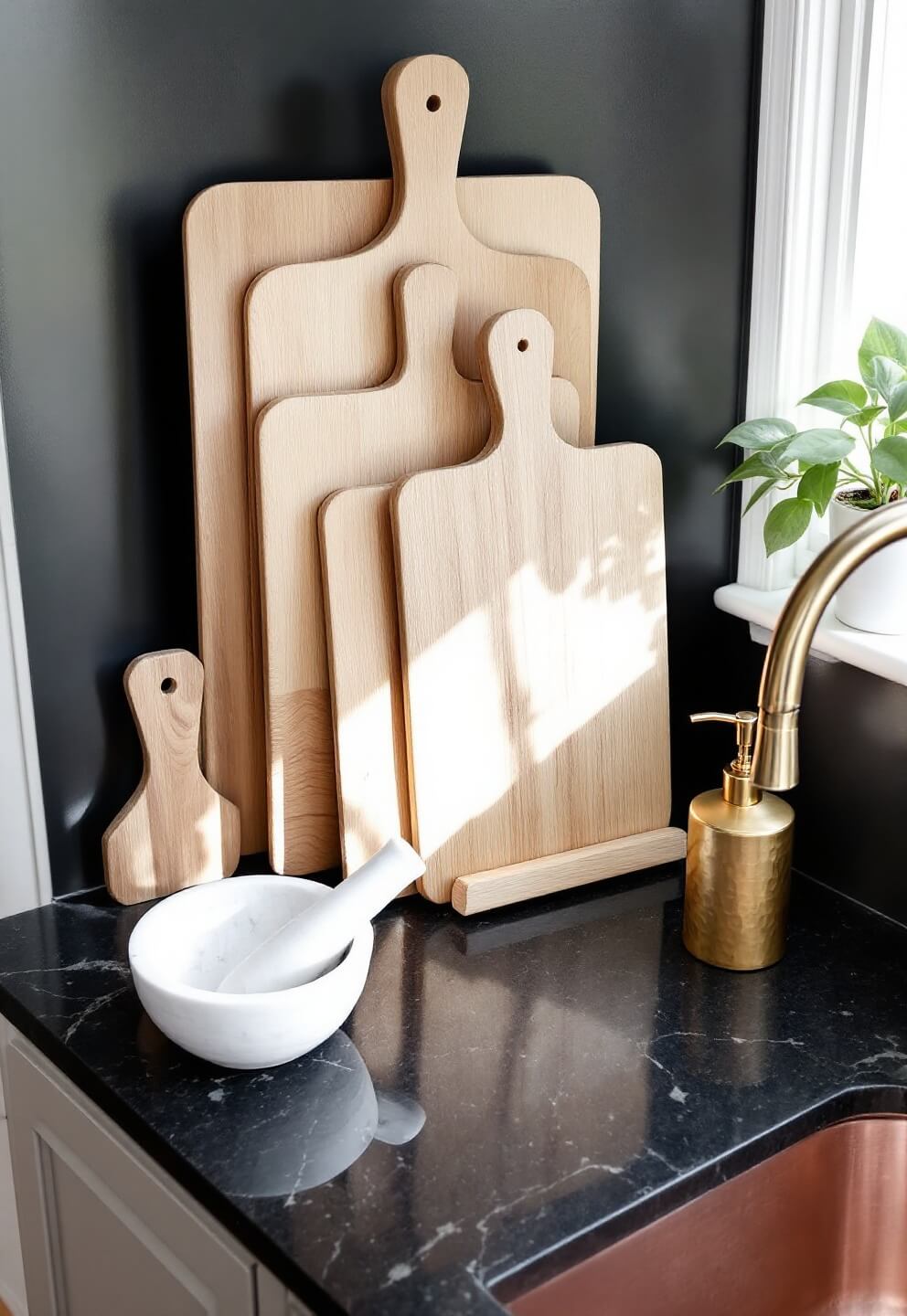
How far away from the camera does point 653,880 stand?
1319 mm

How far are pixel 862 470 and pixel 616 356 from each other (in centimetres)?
26

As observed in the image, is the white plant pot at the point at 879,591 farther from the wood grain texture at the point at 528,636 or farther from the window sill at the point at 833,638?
the wood grain texture at the point at 528,636

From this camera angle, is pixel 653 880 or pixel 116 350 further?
pixel 653 880

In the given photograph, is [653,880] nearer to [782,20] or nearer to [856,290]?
[856,290]

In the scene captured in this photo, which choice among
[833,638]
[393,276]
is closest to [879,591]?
[833,638]

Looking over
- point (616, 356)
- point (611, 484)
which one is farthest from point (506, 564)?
point (616, 356)

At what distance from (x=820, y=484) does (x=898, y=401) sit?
0.32 feet

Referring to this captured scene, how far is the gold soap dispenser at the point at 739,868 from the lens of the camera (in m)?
1.12

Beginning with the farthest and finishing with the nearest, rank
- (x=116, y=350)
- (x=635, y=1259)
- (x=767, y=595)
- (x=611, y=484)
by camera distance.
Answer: (x=767, y=595), (x=611, y=484), (x=116, y=350), (x=635, y=1259)

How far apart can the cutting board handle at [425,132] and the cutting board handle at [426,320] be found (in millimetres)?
52

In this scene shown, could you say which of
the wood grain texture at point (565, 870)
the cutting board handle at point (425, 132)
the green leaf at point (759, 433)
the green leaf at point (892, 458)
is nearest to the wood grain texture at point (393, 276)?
the cutting board handle at point (425, 132)

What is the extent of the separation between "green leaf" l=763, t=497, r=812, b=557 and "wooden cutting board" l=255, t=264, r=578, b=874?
9.0 inches

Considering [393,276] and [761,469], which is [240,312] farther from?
[761,469]

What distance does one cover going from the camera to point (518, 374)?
1182 mm
